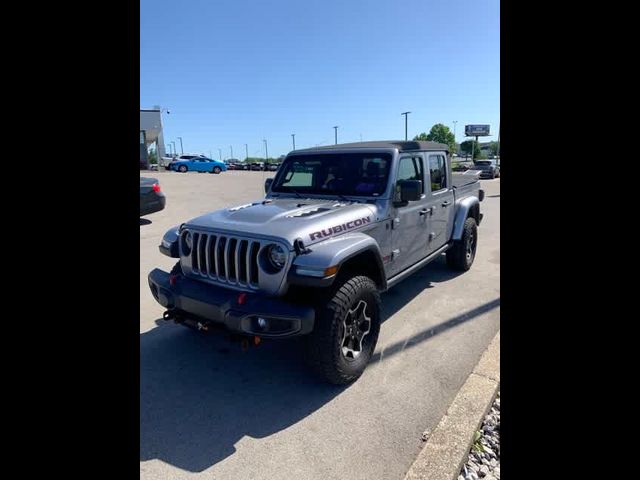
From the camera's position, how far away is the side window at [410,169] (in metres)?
4.13

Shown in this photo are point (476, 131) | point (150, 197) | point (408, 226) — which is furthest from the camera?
point (476, 131)

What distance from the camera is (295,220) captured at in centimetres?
322

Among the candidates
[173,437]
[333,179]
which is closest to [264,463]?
[173,437]

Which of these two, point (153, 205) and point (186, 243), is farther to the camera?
point (153, 205)

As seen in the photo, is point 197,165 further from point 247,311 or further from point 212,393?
point 247,311

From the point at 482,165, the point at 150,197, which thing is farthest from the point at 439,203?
the point at 482,165

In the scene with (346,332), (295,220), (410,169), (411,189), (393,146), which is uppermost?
(393,146)

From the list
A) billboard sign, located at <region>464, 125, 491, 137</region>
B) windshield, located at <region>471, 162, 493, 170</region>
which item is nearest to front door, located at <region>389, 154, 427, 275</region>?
windshield, located at <region>471, 162, 493, 170</region>

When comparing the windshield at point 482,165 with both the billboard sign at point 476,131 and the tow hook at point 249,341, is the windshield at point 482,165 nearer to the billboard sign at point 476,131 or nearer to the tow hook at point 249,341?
the tow hook at point 249,341

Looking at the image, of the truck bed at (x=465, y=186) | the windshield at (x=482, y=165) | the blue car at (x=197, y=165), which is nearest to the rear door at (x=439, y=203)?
the truck bed at (x=465, y=186)

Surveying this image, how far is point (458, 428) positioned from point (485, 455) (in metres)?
0.21

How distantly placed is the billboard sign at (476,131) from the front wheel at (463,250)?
6552 centimetres

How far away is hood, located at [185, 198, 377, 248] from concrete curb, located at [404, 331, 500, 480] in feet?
4.97
